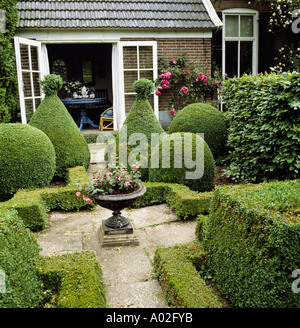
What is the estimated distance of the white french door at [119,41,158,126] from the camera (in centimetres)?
985

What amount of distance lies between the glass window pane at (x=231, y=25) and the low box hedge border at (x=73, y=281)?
393 inches

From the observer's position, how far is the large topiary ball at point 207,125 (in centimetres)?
753

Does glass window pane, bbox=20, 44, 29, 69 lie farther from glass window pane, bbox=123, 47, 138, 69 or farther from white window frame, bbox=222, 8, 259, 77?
white window frame, bbox=222, 8, 259, 77

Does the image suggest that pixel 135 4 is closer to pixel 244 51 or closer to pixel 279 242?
pixel 244 51

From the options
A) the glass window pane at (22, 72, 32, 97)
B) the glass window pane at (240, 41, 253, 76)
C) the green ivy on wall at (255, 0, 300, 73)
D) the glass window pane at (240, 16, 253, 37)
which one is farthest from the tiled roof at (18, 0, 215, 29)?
the green ivy on wall at (255, 0, 300, 73)

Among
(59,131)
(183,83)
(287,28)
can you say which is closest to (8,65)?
(59,131)

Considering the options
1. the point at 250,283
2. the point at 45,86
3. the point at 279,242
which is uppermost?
the point at 45,86

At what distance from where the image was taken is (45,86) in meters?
7.10

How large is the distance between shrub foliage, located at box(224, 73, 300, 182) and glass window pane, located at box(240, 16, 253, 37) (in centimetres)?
562

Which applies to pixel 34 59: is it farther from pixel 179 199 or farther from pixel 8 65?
pixel 179 199

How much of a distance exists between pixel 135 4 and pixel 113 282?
8772 mm

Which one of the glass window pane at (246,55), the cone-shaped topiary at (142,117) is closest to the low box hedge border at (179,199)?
the cone-shaped topiary at (142,117)

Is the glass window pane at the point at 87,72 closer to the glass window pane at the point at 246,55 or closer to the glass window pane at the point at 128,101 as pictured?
the glass window pane at the point at 128,101
